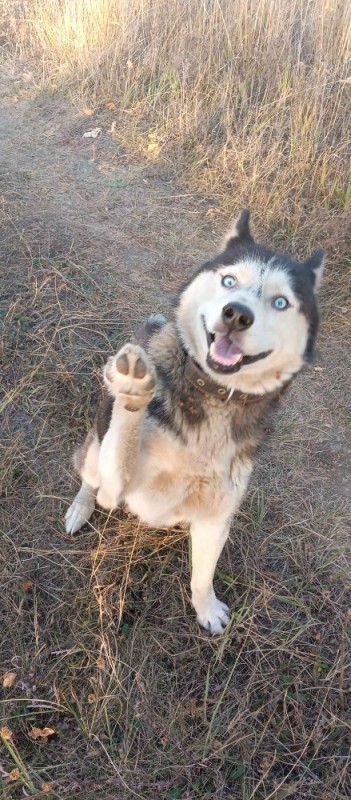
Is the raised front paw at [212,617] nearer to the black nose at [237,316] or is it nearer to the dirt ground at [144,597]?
the dirt ground at [144,597]

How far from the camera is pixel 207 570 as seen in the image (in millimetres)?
2273

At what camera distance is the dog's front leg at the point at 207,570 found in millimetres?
2145

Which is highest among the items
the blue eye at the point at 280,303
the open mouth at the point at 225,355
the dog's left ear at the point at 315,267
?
the blue eye at the point at 280,303

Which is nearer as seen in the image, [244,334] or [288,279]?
[244,334]

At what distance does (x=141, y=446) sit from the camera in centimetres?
191

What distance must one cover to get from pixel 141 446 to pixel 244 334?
52 cm

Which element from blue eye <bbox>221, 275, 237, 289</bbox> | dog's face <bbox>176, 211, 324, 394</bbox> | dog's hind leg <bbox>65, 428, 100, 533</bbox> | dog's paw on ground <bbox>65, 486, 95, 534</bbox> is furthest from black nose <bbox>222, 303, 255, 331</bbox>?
dog's paw on ground <bbox>65, 486, 95, 534</bbox>

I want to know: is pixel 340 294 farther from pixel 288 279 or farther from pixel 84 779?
pixel 84 779

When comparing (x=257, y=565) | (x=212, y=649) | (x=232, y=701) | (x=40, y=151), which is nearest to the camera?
(x=232, y=701)

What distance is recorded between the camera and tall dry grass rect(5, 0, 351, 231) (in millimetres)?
4711

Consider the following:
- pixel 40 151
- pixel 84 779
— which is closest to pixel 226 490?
pixel 84 779

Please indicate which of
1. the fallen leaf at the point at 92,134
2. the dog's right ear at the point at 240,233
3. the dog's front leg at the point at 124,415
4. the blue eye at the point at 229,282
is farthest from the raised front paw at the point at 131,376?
the fallen leaf at the point at 92,134

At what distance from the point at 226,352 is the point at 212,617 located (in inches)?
51.4

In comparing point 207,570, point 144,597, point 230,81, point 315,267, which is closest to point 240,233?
point 315,267
